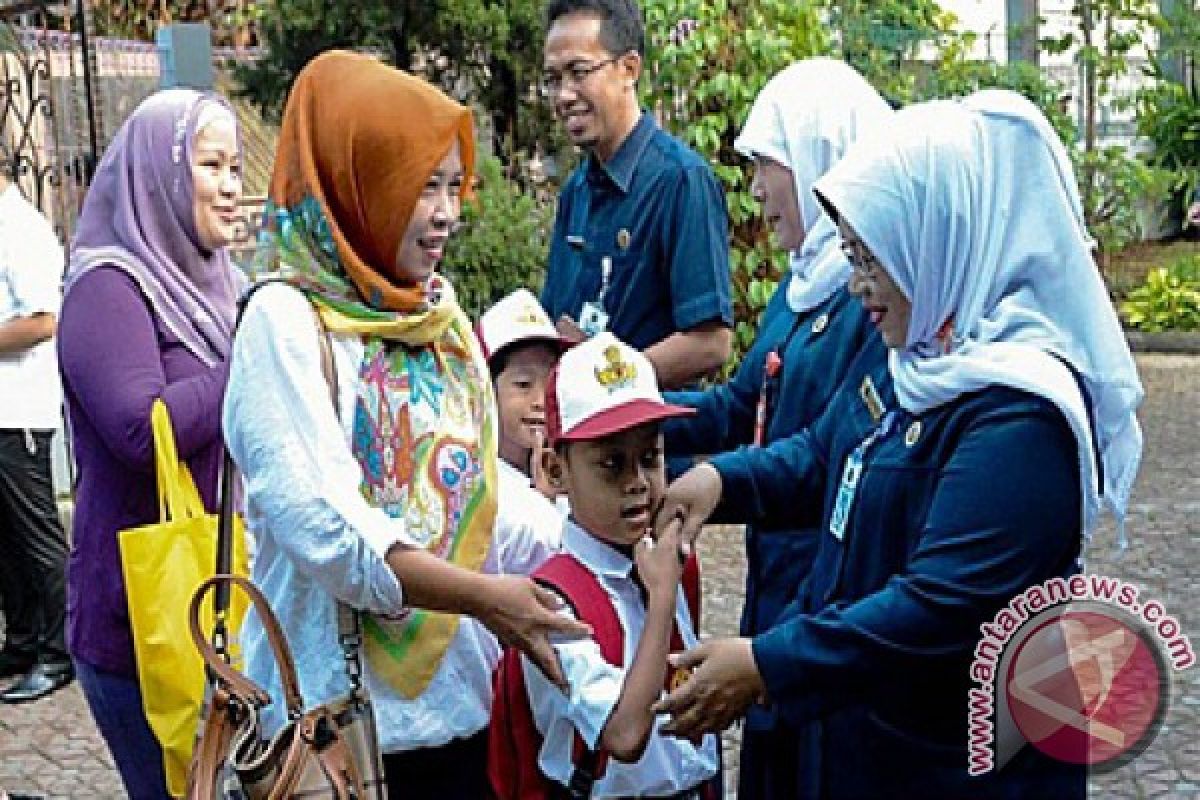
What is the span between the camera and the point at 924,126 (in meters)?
Answer: 2.53

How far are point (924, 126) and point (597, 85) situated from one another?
1.94m

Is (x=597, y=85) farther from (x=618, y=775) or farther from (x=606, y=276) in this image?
(x=618, y=775)

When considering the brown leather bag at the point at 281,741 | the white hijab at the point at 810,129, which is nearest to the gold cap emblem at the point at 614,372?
the brown leather bag at the point at 281,741

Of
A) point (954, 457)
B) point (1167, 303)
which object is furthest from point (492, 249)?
point (1167, 303)

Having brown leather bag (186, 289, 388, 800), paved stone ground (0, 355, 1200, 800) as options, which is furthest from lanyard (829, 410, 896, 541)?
paved stone ground (0, 355, 1200, 800)

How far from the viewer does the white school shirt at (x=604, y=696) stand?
2.59m

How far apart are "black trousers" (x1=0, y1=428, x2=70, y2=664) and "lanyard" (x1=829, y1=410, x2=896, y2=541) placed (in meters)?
4.36

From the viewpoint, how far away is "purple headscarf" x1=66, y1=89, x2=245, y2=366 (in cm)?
346

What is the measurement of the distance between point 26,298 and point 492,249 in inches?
114

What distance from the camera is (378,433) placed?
2619 millimetres

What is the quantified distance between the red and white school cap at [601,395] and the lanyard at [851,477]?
30 centimetres

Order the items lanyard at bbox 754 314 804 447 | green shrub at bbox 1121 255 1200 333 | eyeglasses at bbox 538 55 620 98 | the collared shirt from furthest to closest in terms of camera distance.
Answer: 1. green shrub at bbox 1121 255 1200 333
2. eyeglasses at bbox 538 55 620 98
3. the collared shirt
4. lanyard at bbox 754 314 804 447

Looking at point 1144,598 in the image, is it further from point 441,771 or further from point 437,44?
point 437,44

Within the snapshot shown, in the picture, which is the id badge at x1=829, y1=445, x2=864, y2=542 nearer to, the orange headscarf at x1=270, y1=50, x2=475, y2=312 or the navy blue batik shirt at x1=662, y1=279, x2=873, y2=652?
the navy blue batik shirt at x1=662, y1=279, x2=873, y2=652
